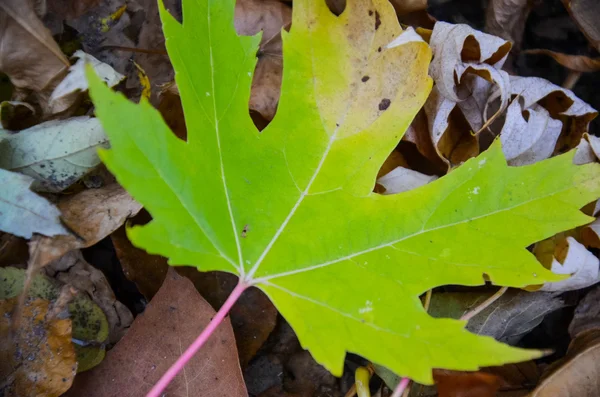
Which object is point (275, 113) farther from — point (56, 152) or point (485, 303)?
point (485, 303)

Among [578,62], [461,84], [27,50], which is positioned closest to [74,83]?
[27,50]

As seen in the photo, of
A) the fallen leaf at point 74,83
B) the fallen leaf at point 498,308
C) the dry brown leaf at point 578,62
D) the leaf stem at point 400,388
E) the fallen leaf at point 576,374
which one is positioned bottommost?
the fallen leaf at point 576,374

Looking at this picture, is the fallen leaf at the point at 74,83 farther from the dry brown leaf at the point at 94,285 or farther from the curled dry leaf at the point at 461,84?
the curled dry leaf at the point at 461,84

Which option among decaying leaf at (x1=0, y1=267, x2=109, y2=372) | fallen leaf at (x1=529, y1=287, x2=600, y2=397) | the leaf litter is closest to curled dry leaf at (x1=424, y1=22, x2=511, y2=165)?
the leaf litter

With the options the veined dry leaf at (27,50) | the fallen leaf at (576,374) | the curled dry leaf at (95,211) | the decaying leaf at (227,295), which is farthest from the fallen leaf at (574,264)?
the veined dry leaf at (27,50)

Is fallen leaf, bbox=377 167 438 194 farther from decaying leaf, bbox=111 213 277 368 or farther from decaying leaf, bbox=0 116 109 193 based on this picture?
decaying leaf, bbox=0 116 109 193

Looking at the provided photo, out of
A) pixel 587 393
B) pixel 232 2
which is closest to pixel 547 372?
pixel 587 393
